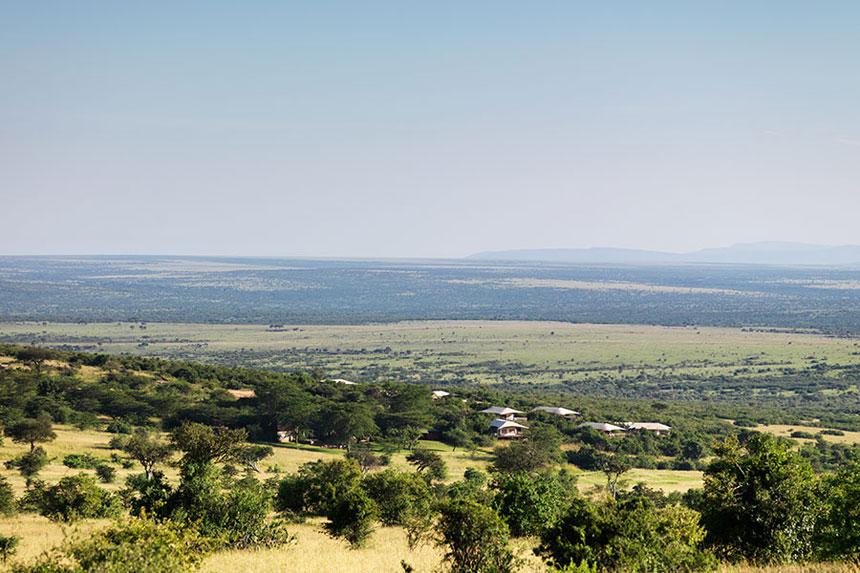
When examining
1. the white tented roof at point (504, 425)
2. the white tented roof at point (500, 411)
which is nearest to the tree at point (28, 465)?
the white tented roof at point (504, 425)

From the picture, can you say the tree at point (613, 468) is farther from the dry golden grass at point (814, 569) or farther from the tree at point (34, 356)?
the tree at point (34, 356)

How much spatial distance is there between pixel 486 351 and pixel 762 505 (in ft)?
481

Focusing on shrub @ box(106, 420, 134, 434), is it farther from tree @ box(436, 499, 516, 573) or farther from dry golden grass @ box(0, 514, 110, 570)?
tree @ box(436, 499, 516, 573)

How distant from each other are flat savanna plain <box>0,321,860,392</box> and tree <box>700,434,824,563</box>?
326 feet

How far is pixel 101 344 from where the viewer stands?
159625 millimetres

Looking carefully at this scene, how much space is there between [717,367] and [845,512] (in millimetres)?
129977

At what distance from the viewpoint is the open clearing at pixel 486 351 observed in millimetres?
132625

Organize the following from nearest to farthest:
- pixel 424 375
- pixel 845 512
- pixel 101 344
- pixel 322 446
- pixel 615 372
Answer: pixel 845 512
pixel 322 446
pixel 424 375
pixel 615 372
pixel 101 344

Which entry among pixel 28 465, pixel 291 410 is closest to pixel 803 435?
pixel 291 410

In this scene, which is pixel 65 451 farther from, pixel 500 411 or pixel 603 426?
pixel 603 426

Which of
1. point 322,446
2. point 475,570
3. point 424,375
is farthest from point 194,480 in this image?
point 424,375

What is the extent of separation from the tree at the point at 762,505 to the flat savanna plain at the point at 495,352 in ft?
326

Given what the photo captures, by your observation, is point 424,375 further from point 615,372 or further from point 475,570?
point 475,570

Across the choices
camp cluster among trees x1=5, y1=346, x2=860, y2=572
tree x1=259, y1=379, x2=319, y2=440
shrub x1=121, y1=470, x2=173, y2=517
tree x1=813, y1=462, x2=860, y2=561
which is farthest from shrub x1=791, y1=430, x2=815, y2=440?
shrub x1=121, y1=470, x2=173, y2=517
